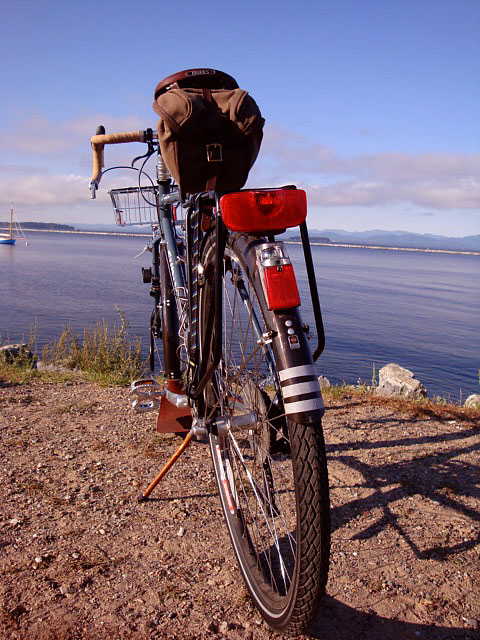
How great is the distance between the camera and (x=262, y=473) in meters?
2.54

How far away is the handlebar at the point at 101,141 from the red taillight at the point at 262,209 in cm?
224

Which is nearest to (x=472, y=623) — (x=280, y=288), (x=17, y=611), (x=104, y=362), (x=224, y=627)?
(x=224, y=627)

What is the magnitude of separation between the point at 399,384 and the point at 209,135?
653cm

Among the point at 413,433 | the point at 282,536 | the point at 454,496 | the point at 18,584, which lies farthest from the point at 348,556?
the point at 413,433

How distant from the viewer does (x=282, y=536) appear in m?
2.76

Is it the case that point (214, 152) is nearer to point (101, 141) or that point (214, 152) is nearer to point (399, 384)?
point (101, 141)

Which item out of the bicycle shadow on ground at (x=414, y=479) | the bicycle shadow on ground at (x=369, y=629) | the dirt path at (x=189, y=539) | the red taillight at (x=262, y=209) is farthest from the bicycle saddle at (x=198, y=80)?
the bicycle shadow on ground at (x=369, y=629)

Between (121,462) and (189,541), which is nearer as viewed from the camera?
(189,541)

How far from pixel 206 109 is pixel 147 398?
2241 millimetres

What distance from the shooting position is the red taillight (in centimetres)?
200

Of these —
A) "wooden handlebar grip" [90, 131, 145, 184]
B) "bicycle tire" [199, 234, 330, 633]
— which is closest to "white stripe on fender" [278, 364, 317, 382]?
"bicycle tire" [199, 234, 330, 633]

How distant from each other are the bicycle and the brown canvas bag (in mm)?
148

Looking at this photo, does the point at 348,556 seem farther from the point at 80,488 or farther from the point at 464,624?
the point at 80,488

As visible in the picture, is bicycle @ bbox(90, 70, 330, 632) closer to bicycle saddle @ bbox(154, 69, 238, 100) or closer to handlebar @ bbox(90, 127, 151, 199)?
handlebar @ bbox(90, 127, 151, 199)
